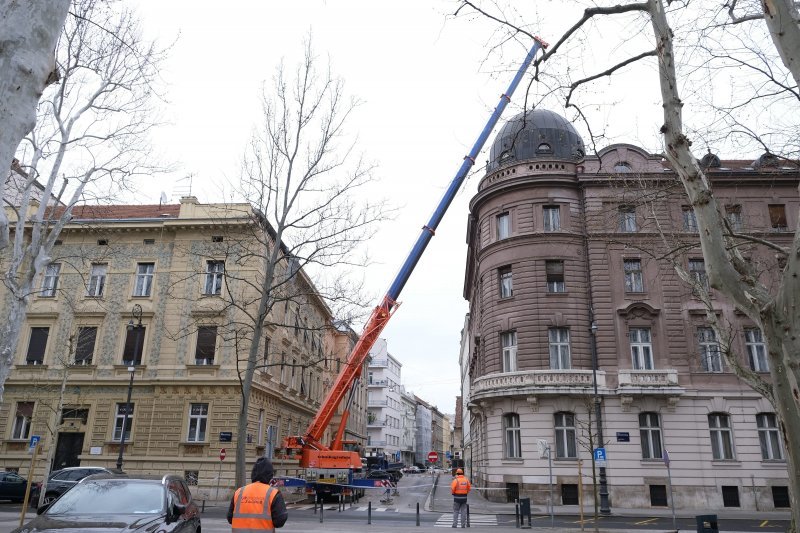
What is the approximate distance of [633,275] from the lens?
28703mm

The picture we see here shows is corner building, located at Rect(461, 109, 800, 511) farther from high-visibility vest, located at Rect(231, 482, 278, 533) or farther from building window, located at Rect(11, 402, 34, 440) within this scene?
building window, located at Rect(11, 402, 34, 440)

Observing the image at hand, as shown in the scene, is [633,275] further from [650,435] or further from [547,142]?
[547,142]

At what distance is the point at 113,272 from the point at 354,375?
15547 millimetres

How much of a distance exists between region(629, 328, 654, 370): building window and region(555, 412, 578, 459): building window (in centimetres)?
421

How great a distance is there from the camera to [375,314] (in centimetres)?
2584

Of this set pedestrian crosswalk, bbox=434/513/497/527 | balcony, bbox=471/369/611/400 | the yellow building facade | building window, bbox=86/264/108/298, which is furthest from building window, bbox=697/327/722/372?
building window, bbox=86/264/108/298

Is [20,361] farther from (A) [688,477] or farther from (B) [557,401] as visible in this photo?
(A) [688,477]

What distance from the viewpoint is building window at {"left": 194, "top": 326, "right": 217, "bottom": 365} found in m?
29.0

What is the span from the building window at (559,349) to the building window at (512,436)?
3.21m

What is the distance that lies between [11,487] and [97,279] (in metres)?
11.9

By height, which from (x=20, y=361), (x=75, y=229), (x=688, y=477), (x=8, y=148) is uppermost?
(x=75, y=229)

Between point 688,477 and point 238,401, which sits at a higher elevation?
point 238,401

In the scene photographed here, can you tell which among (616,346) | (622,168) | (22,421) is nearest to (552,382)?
(616,346)

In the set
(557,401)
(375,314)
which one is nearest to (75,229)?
(375,314)
